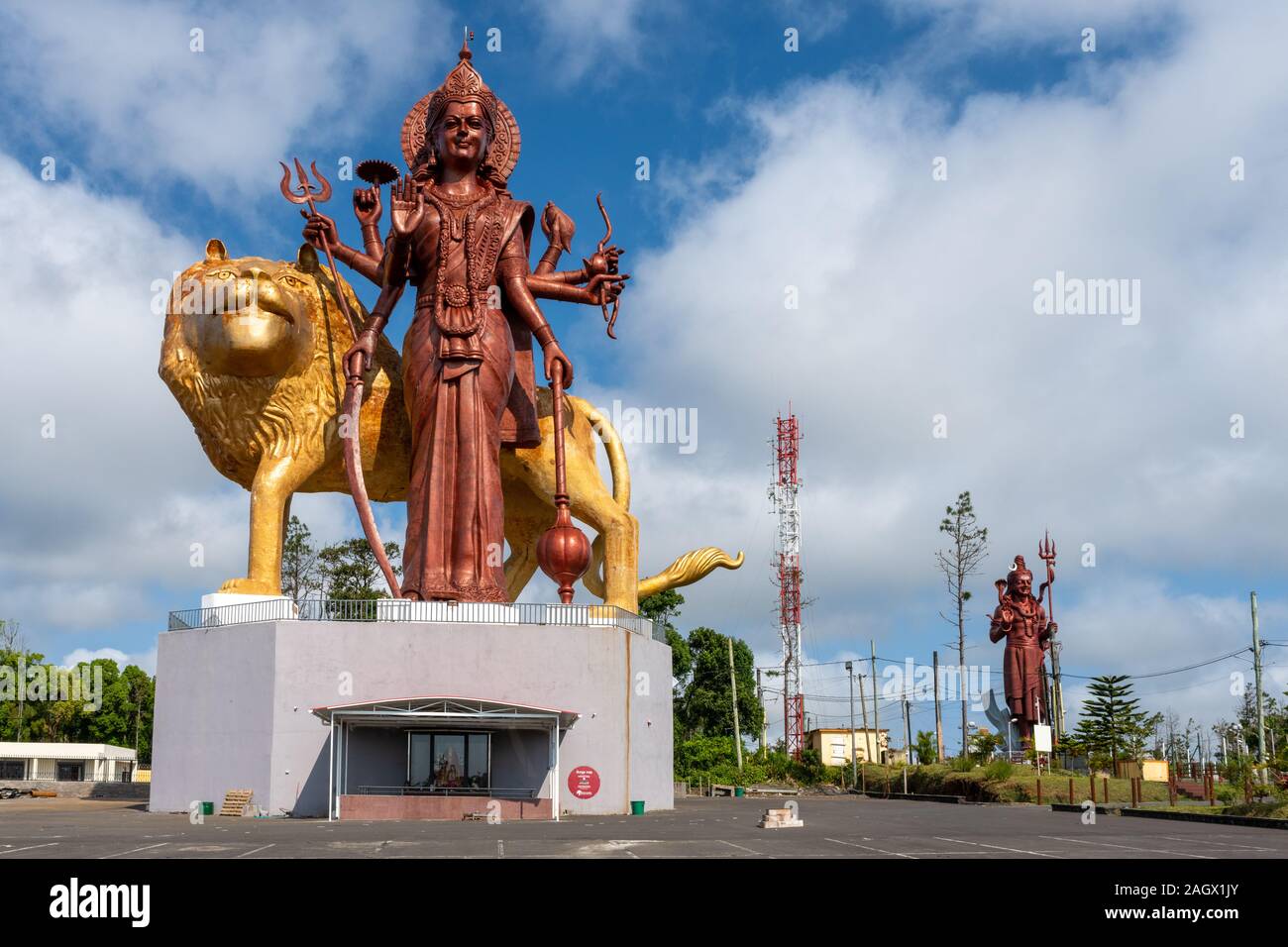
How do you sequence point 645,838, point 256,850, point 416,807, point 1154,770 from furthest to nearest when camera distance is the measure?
point 1154,770 < point 416,807 < point 645,838 < point 256,850

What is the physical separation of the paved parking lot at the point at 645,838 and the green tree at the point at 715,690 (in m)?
37.2

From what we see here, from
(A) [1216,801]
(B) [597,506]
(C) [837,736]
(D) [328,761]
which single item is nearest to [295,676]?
(D) [328,761]

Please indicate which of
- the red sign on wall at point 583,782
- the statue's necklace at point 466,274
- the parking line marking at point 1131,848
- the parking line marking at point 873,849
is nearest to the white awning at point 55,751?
the statue's necklace at point 466,274

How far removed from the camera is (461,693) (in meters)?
27.5

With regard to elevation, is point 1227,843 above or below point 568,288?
below

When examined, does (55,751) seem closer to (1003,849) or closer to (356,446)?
(356,446)

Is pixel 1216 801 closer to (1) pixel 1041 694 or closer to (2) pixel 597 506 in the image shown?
(1) pixel 1041 694

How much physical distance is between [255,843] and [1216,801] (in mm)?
27906

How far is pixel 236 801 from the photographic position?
87.9 ft

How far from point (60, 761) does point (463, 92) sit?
44.3 meters

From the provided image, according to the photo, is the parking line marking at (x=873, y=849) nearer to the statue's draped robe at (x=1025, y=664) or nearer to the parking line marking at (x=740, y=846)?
the parking line marking at (x=740, y=846)

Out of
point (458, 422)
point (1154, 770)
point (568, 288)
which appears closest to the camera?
point (458, 422)

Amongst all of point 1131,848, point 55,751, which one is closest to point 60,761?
point 55,751
